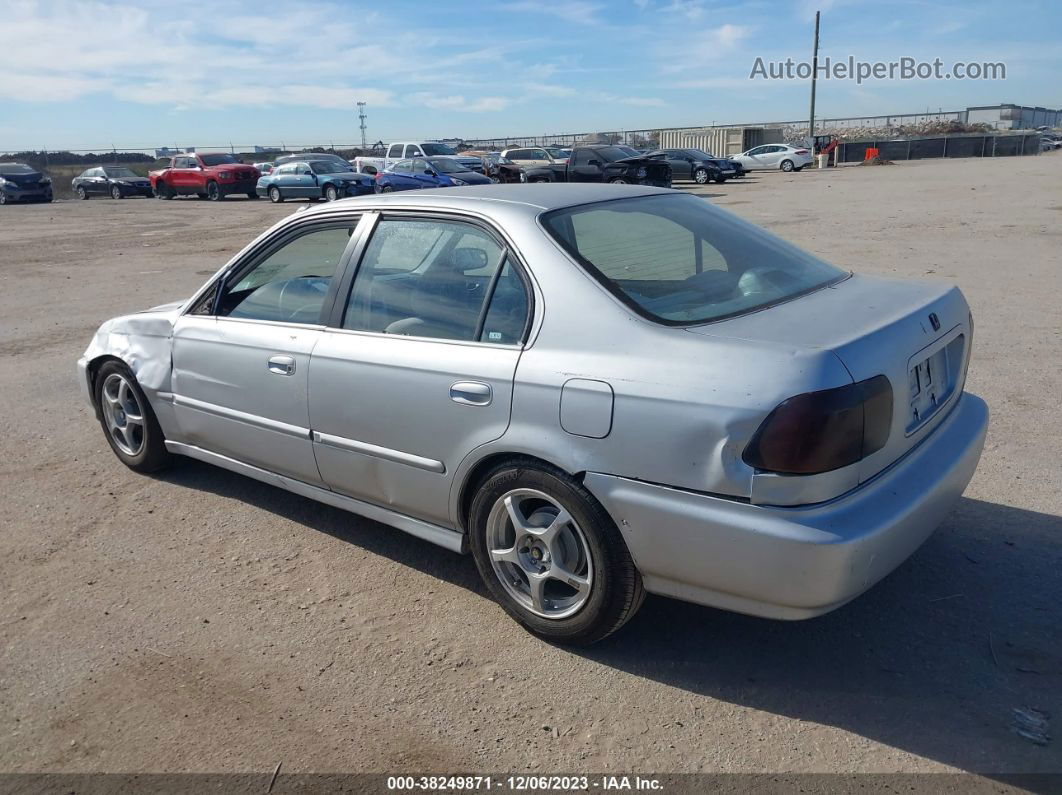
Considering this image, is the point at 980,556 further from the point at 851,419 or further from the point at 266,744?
the point at 266,744

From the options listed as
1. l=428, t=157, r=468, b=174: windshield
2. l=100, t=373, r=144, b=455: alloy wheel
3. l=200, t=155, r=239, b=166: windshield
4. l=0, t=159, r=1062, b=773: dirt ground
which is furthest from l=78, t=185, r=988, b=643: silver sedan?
l=200, t=155, r=239, b=166: windshield

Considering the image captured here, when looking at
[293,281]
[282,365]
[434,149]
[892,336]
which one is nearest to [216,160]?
[434,149]

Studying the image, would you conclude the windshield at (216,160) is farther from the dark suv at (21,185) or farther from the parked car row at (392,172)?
the dark suv at (21,185)

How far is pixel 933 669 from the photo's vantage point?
121 inches

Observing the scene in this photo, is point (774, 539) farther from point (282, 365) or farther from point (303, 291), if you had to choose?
point (303, 291)

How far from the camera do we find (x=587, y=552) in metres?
3.07

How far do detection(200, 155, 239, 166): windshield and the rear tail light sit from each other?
36.4 metres

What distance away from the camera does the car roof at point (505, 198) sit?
140 inches

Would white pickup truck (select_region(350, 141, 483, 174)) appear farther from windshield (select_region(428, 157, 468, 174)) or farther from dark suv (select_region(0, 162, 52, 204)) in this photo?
dark suv (select_region(0, 162, 52, 204))

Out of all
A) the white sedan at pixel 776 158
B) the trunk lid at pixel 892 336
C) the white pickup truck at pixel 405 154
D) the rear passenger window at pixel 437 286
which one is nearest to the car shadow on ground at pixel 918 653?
the trunk lid at pixel 892 336

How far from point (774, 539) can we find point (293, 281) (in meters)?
2.77

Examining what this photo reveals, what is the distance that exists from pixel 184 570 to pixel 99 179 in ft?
131

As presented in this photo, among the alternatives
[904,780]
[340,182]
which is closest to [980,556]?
[904,780]

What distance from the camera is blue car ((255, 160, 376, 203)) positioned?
94.1 ft
